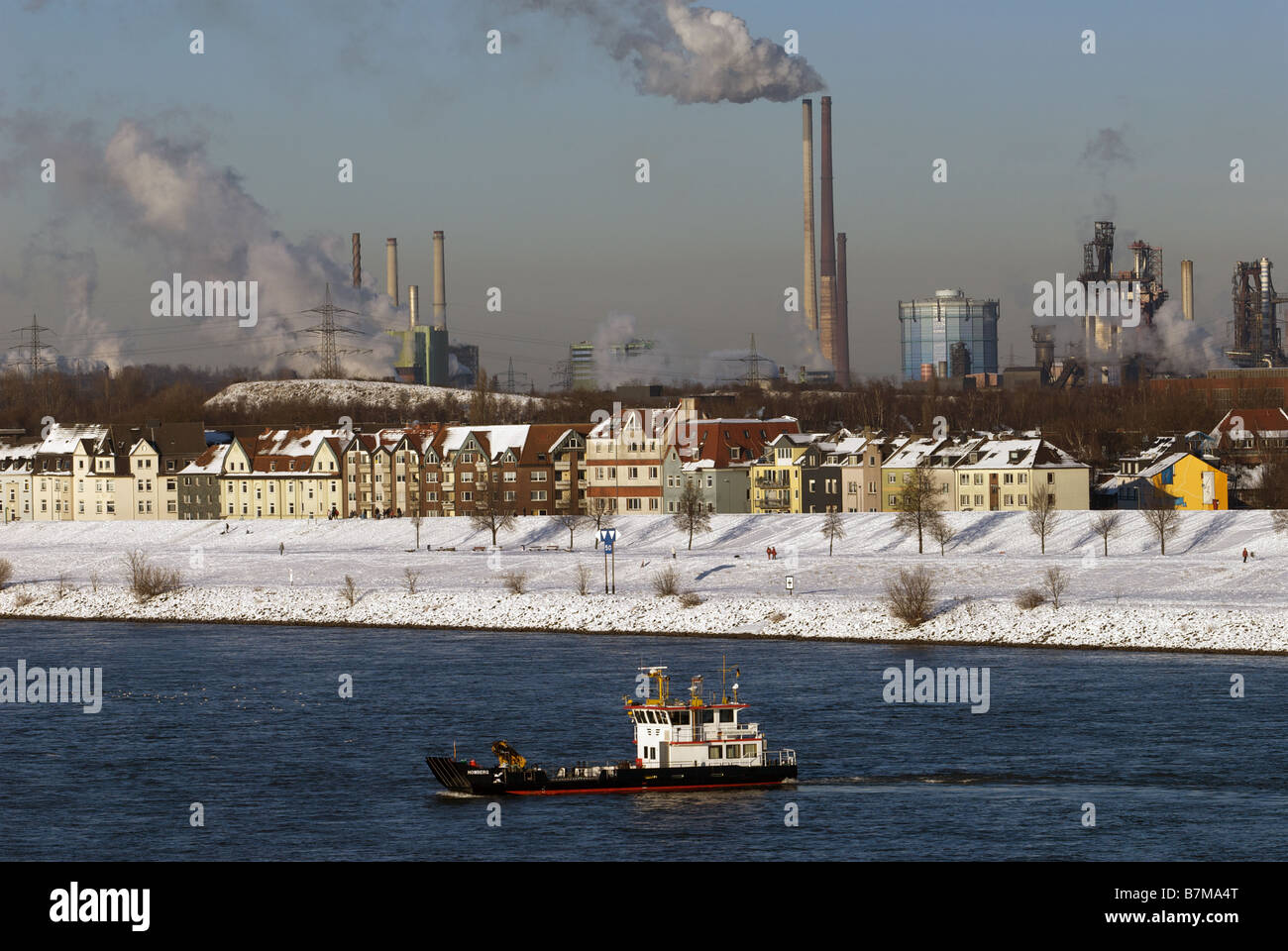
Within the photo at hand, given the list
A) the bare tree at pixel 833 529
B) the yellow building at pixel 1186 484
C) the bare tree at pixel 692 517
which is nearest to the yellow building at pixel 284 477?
the bare tree at pixel 692 517

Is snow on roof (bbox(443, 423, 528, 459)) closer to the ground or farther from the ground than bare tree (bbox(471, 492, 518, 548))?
farther from the ground

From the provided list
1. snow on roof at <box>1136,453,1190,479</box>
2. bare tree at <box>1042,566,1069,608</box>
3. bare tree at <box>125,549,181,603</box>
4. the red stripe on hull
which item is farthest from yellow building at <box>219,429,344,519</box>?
the red stripe on hull

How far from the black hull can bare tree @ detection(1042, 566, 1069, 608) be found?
3945cm

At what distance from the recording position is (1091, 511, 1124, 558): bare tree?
108m

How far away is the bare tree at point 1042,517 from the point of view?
363 feet

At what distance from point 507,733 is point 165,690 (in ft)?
60.7

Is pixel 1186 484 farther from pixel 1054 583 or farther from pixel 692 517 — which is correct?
pixel 1054 583

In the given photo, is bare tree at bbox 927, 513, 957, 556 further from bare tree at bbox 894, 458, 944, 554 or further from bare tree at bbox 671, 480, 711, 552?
bare tree at bbox 671, 480, 711, 552

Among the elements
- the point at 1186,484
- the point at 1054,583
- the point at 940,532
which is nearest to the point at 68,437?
the point at 940,532

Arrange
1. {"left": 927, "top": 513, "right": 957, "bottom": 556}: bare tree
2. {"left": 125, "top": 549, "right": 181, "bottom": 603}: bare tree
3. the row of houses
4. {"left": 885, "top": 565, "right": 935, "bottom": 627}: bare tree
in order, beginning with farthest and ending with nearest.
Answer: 1. the row of houses
2. {"left": 927, "top": 513, "right": 957, "bottom": 556}: bare tree
3. {"left": 125, "top": 549, "right": 181, "bottom": 603}: bare tree
4. {"left": 885, "top": 565, "right": 935, "bottom": 627}: bare tree

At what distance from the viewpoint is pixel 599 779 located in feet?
151

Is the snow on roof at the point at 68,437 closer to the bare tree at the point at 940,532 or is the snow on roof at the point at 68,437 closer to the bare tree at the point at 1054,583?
the bare tree at the point at 940,532
